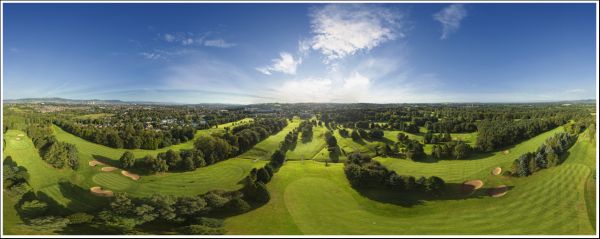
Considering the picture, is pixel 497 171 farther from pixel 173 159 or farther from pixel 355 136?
pixel 173 159

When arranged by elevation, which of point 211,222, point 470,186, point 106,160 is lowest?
point 211,222

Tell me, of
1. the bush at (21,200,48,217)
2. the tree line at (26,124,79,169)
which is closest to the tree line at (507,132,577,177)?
the tree line at (26,124,79,169)

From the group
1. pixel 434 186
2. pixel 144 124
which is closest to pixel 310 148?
pixel 434 186

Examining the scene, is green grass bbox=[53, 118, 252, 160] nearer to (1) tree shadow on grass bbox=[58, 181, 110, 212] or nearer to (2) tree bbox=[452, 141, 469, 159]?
(1) tree shadow on grass bbox=[58, 181, 110, 212]

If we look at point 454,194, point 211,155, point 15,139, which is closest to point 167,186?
point 211,155

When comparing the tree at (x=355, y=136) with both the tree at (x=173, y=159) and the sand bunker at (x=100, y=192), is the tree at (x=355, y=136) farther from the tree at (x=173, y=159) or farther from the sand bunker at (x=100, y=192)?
the sand bunker at (x=100, y=192)

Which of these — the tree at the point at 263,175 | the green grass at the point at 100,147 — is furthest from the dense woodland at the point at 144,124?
the tree at the point at 263,175

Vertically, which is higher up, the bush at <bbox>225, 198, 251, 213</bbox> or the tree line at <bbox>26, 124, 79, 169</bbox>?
the tree line at <bbox>26, 124, 79, 169</bbox>
